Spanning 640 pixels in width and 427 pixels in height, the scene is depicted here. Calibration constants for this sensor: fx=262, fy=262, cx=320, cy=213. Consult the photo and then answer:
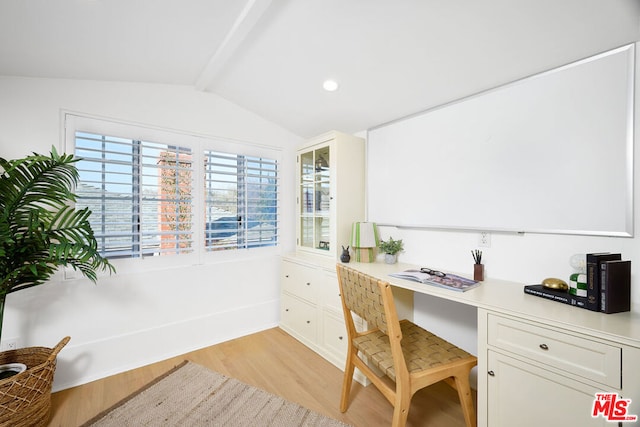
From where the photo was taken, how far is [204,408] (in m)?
1.67

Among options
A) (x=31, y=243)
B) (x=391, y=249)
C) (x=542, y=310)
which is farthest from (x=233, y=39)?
(x=542, y=310)

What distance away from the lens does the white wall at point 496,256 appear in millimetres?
1262

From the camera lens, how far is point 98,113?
199 centimetres

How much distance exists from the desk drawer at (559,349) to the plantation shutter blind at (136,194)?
237cm

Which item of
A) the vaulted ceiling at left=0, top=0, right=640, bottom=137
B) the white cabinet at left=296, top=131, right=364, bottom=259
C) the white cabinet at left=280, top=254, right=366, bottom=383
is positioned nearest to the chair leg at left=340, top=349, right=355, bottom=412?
the white cabinet at left=280, top=254, right=366, bottom=383

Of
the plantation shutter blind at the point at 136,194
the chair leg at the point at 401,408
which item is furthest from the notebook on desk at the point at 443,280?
the plantation shutter blind at the point at 136,194

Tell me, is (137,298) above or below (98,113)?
below

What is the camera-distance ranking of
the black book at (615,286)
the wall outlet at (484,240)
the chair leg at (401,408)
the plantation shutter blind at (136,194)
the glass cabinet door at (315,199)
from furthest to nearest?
the glass cabinet door at (315,199)
the plantation shutter blind at (136,194)
the wall outlet at (484,240)
the chair leg at (401,408)
the black book at (615,286)

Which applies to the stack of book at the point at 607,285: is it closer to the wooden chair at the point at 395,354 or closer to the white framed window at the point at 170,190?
the wooden chair at the point at 395,354

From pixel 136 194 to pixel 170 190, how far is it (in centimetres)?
25

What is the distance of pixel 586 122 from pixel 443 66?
81 cm

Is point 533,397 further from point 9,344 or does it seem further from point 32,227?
point 9,344

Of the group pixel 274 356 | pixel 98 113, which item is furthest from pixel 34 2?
pixel 274 356

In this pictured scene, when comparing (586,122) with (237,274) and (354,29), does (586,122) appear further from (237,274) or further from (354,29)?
(237,274)
